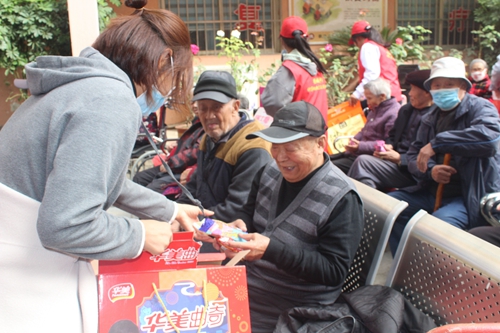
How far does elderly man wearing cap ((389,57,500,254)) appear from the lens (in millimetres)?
3066

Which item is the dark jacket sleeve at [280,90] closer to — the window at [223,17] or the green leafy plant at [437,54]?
the window at [223,17]

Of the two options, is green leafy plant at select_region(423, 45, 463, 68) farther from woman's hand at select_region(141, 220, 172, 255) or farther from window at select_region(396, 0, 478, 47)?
woman's hand at select_region(141, 220, 172, 255)

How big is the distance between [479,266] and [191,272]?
3.26 ft

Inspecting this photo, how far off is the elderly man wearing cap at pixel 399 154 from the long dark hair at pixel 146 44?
267 cm

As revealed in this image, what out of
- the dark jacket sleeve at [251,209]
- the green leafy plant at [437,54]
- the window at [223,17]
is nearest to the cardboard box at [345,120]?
the dark jacket sleeve at [251,209]

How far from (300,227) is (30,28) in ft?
19.7

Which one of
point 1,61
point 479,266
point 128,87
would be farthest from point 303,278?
point 1,61

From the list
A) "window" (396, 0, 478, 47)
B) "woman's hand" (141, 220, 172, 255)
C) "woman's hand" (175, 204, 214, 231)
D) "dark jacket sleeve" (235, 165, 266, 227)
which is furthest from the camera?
"window" (396, 0, 478, 47)

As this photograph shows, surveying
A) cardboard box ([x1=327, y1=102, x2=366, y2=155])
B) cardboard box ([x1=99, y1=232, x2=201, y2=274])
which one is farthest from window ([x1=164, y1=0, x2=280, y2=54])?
cardboard box ([x1=99, y1=232, x2=201, y2=274])

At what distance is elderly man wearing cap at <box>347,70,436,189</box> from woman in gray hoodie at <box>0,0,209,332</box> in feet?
9.14

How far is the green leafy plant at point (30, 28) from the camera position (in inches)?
260

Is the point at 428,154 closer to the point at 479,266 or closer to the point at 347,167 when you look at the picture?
the point at 347,167

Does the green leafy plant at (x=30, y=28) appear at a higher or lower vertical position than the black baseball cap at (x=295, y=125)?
higher

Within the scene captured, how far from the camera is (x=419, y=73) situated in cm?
405
